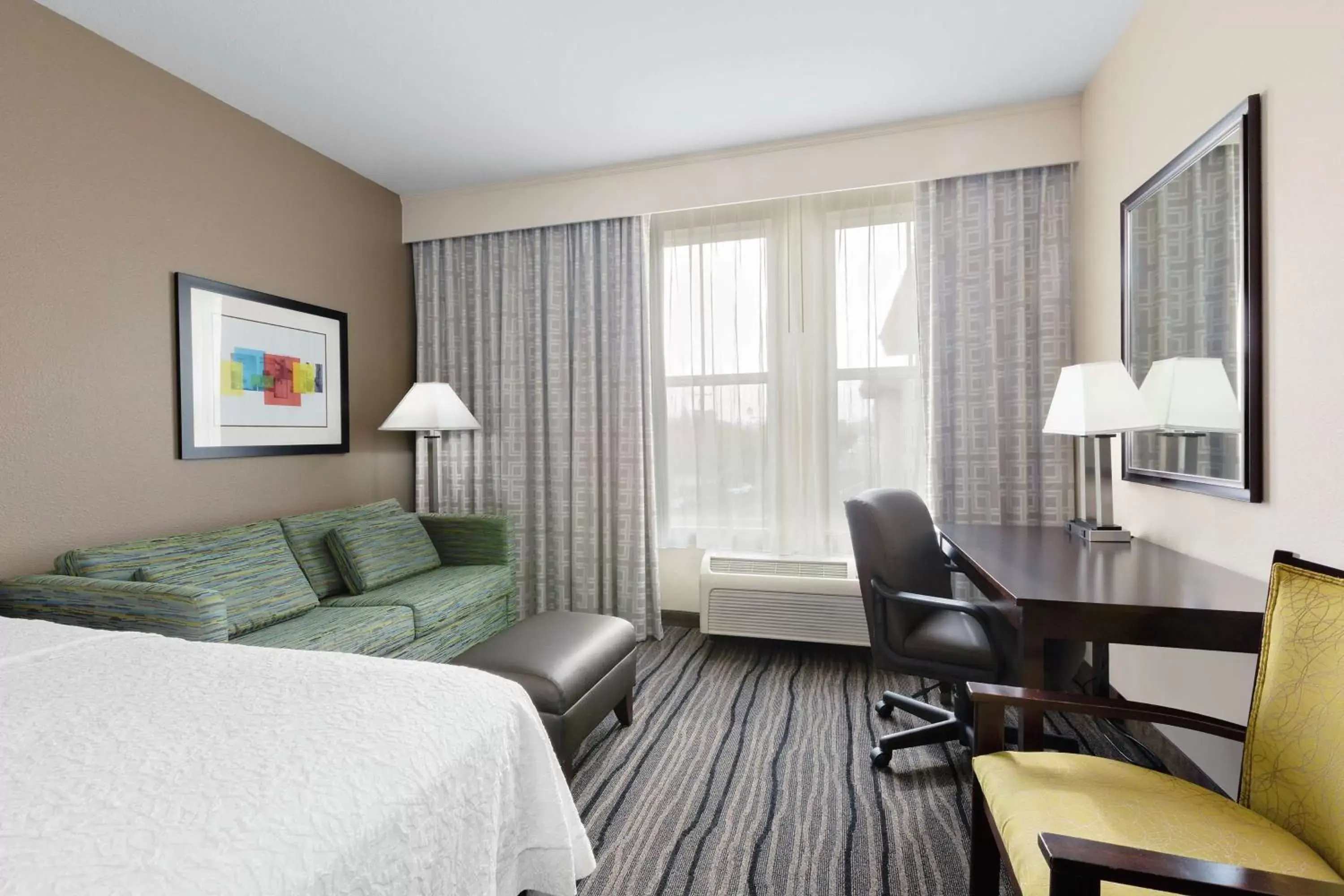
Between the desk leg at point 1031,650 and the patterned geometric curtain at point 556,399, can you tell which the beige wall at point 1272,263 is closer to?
the desk leg at point 1031,650

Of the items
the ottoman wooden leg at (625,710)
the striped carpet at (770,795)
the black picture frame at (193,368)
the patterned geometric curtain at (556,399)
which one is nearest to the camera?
the striped carpet at (770,795)

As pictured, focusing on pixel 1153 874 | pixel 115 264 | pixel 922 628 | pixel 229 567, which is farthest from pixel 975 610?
pixel 115 264

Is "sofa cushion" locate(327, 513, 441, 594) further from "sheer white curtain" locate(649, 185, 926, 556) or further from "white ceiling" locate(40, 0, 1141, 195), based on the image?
"white ceiling" locate(40, 0, 1141, 195)

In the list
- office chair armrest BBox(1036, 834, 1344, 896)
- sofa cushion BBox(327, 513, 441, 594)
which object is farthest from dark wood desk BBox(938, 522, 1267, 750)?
sofa cushion BBox(327, 513, 441, 594)

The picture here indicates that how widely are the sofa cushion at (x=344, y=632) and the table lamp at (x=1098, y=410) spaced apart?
2.58m

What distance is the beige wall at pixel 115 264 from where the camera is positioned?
6.75 ft

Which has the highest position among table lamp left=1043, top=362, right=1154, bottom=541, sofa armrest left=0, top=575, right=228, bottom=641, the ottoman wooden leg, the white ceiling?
the white ceiling

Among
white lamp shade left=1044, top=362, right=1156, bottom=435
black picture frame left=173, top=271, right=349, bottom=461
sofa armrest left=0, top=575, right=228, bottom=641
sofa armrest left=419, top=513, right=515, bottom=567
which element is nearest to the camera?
sofa armrest left=0, top=575, right=228, bottom=641

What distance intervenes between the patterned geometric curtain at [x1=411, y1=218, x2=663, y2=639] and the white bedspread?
7.33 feet

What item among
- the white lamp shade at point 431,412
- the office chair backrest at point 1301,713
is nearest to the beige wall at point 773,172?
the white lamp shade at point 431,412

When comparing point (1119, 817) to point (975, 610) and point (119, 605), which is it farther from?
point (119, 605)

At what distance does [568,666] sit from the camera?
1988 mm

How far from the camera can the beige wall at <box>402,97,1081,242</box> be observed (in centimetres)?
287

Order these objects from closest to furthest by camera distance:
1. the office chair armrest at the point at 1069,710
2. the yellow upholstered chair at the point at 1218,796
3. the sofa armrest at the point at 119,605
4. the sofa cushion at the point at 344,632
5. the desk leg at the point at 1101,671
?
the yellow upholstered chair at the point at 1218,796 → the office chair armrest at the point at 1069,710 → the sofa armrest at the point at 119,605 → the desk leg at the point at 1101,671 → the sofa cushion at the point at 344,632
